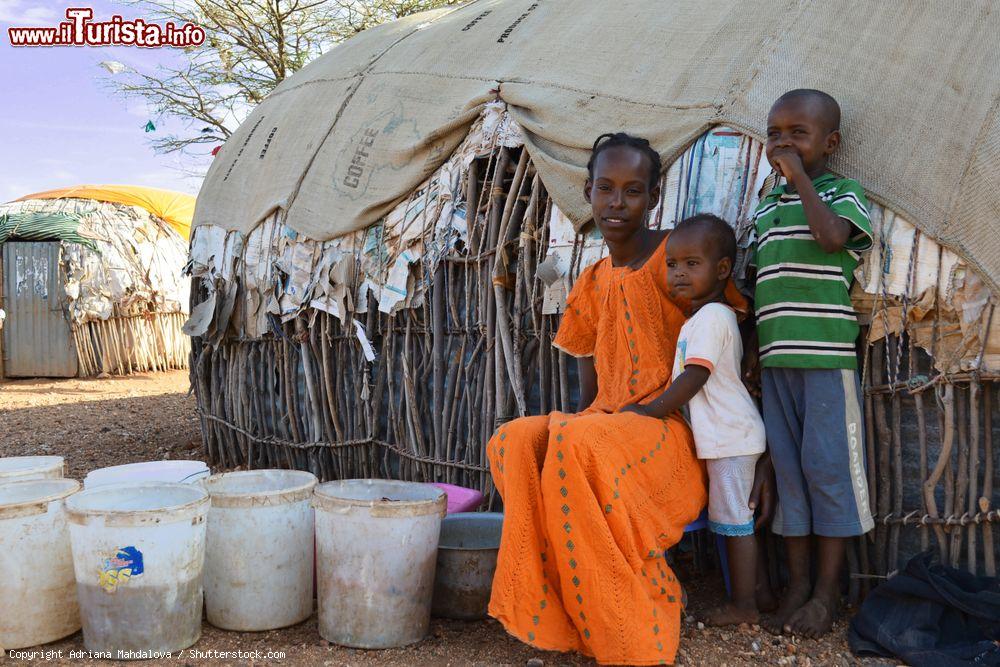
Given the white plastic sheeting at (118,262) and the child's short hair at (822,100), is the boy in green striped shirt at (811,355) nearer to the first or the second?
the child's short hair at (822,100)

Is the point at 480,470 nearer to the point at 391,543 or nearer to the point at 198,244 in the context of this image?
the point at 391,543

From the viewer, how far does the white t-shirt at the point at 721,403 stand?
247 cm

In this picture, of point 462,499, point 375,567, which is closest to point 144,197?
point 462,499

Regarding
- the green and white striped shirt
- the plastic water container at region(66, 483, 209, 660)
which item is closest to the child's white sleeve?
the green and white striped shirt

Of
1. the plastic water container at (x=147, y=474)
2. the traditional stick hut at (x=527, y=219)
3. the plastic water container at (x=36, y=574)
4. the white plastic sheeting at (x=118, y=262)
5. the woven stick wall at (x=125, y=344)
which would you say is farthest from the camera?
the woven stick wall at (x=125, y=344)

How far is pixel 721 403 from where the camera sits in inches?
98.3

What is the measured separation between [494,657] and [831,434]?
1.12 metres

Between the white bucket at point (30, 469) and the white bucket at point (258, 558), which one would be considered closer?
the white bucket at point (258, 558)

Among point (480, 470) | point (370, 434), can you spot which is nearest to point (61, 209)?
point (370, 434)

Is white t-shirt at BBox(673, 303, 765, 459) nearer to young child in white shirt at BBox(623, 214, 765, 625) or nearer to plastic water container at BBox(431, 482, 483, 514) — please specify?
young child in white shirt at BBox(623, 214, 765, 625)

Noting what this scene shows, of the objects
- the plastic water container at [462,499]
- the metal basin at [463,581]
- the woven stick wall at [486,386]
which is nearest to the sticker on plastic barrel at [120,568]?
the metal basin at [463,581]

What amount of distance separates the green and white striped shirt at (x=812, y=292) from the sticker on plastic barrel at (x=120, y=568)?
1.81 m

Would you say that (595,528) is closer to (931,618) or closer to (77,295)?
(931,618)

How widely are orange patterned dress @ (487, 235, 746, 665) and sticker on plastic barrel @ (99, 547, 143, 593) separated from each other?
938 mm
